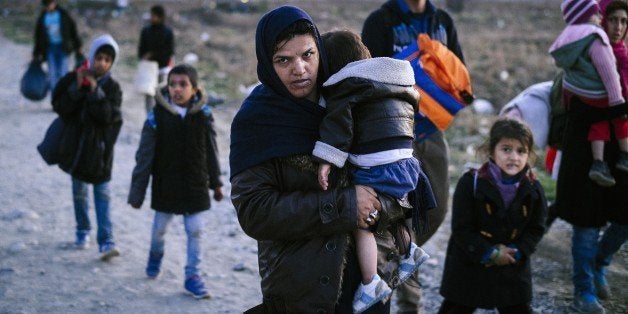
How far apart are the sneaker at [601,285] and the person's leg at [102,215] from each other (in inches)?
145

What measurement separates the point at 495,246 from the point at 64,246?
3.59m

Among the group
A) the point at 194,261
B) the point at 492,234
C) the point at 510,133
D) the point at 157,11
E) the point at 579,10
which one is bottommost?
the point at 194,261

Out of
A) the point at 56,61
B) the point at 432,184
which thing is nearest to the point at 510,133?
the point at 432,184

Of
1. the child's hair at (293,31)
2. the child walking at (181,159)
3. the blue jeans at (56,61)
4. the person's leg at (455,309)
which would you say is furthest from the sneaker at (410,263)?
the blue jeans at (56,61)

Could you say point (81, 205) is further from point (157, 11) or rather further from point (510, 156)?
point (157, 11)

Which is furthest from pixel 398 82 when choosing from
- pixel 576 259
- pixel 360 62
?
pixel 576 259

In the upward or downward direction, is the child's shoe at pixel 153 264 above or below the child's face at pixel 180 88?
below

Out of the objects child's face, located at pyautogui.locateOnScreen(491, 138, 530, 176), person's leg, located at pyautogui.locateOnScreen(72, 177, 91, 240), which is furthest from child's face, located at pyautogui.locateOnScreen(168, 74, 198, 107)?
child's face, located at pyautogui.locateOnScreen(491, 138, 530, 176)

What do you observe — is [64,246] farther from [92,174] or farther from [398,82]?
[398,82]

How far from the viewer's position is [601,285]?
14.5 feet

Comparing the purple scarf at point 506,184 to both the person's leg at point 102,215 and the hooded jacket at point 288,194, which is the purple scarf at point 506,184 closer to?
the hooded jacket at point 288,194

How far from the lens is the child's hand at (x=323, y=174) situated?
2244 millimetres

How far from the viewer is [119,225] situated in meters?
5.93

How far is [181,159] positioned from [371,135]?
8.30 ft
